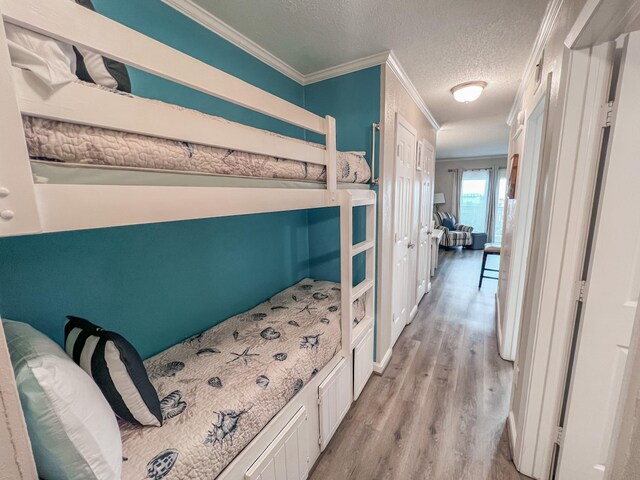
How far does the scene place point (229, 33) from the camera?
5.47 feet

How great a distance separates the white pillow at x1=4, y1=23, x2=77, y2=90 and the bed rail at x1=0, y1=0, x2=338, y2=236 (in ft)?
0.06

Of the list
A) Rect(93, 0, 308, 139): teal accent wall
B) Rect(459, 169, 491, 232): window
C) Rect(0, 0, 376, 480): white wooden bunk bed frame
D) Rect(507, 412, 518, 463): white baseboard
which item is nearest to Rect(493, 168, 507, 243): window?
Rect(459, 169, 491, 232): window

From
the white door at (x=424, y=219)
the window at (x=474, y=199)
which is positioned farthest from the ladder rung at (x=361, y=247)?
the window at (x=474, y=199)

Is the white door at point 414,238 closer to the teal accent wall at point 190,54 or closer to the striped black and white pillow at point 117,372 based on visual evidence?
the teal accent wall at point 190,54

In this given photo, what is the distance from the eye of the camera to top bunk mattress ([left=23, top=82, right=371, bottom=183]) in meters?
0.53

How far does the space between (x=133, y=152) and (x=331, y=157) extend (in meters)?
0.95

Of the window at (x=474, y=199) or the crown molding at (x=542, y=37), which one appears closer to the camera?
the crown molding at (x=542, y=37)

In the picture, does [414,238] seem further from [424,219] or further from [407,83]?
[407,83]

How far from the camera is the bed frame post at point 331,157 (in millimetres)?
1373

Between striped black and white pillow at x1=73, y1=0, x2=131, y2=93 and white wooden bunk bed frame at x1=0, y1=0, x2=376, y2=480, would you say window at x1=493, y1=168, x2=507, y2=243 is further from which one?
striped black and white pillow at x1=73, y1=0, x2=131, y2=93

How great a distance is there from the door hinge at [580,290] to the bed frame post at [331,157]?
3.93 feet

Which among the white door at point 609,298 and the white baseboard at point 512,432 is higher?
the white door at point 609,298

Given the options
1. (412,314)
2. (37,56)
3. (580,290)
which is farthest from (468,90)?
(37,56)

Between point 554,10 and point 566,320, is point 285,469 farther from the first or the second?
point 554,10
